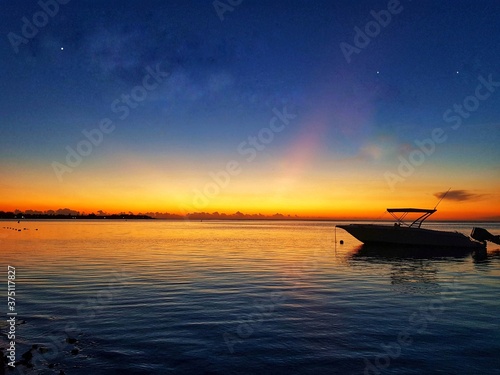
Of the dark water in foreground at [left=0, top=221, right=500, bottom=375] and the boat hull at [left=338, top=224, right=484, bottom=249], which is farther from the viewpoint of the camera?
the boat hull at [left=338, top=224, right=484, bottom=249]

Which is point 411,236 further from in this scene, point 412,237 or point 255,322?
point 255,322

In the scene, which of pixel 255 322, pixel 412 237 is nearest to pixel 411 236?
pixel 412 237

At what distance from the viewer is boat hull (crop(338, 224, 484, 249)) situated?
51.7 metres

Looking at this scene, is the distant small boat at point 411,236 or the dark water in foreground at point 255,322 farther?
the distant small boat at point 411,236

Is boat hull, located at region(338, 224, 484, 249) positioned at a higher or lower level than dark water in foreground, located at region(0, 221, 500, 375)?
higher

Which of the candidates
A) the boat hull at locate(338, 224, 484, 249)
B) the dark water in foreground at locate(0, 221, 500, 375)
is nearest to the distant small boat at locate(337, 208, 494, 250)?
the boat hull at locate(338, 224, 484, 249)

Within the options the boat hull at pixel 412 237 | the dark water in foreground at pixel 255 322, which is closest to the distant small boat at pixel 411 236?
the boat hull at pixel 412 237

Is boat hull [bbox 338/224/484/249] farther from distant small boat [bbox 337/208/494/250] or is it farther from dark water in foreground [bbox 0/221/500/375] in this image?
dark water in foreground [bbox 0/221/500/375]

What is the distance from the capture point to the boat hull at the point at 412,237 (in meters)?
51.7

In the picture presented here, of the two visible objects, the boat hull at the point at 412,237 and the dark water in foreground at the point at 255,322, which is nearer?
the dark water in foreground at the point at 255,322

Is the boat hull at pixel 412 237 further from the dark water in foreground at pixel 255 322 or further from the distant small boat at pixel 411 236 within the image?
the dark water in foreground at pixel 255 322

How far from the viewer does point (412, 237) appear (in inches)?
2035

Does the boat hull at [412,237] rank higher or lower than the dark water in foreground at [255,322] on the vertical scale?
higher

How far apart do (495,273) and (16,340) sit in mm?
35593
